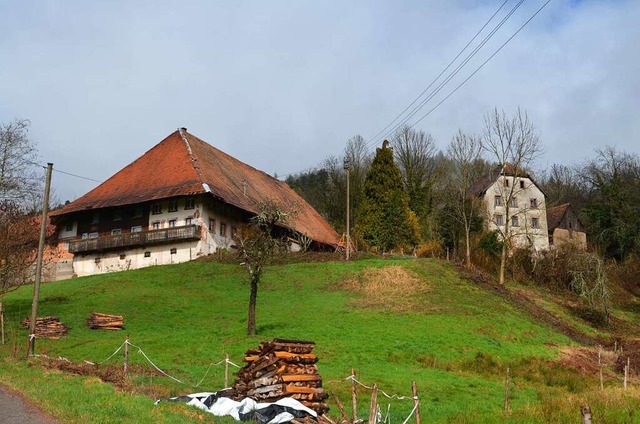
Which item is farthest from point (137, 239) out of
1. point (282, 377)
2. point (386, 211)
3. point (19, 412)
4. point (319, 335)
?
point (19, 412)

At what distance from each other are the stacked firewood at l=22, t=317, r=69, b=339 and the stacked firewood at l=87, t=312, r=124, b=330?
136cm

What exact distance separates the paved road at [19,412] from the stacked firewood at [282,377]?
440cm

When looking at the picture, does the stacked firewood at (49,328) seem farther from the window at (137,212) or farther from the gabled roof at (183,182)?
the window at (137,212)

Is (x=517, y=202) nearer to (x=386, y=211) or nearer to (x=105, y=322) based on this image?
(x=386, y=211)

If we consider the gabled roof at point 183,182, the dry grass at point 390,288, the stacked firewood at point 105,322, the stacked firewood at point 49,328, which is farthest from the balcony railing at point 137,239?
the stacked firewood at point 49,328

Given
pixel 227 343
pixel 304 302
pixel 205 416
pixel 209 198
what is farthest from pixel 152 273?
pixel 205 416

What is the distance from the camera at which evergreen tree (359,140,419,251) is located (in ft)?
185

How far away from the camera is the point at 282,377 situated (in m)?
14.1

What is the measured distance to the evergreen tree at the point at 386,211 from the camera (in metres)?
56.5

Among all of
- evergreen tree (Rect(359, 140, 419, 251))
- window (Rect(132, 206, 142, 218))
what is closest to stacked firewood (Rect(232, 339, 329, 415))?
window (Rect(132, 206, 142, 218))

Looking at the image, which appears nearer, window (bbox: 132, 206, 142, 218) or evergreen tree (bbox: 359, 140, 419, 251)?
window (bbox: 132, 206, 142, 218)

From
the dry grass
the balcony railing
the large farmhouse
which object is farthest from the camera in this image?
the large farmhouse

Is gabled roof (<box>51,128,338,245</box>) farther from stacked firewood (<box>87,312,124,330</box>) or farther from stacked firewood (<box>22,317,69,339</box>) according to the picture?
stacked firewood (<box>22,317,69,339</box>)

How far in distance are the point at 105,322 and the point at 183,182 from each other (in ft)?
72.5
